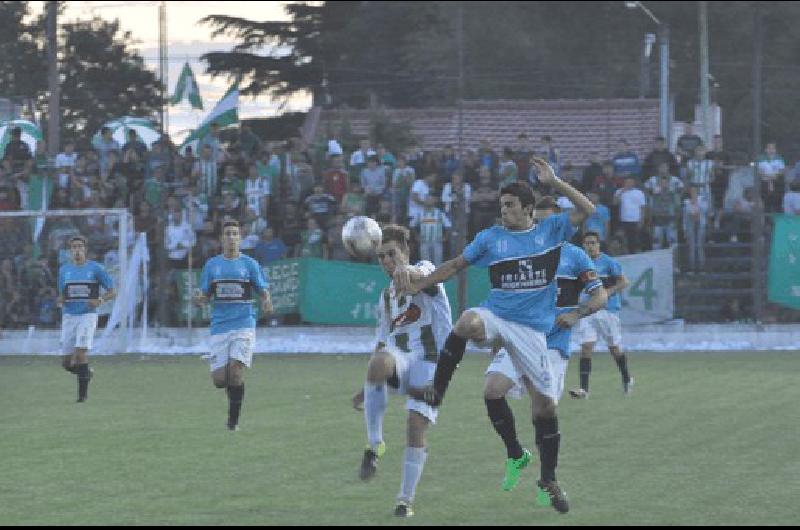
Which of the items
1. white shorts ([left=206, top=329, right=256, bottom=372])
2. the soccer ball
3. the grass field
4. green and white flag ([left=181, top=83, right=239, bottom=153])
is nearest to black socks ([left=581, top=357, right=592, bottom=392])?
the grass field

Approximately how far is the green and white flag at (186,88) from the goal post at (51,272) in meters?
3.66

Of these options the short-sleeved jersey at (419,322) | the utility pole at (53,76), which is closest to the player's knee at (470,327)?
the short-sleeved jersey at (419,322)

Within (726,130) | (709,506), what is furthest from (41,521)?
(726,130)

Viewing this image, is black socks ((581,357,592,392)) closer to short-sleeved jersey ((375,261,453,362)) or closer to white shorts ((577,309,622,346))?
white shorts ((577,309,622,346))

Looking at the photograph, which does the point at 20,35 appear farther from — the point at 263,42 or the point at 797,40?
the point at 797,40

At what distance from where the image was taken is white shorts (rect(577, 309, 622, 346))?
71.2ft

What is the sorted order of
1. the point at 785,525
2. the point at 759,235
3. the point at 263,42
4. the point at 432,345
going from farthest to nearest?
the point at 263,42 → the point at 759,235 → the point at 432,345 → the point at 785,525

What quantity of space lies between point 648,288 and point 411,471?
1854cm

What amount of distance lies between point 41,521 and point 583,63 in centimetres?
5424

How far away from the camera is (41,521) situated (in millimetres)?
10695

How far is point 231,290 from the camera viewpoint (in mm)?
18250

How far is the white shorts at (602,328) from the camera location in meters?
21.7

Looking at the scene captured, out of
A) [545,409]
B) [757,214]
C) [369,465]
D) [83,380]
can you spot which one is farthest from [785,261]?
[545,409]

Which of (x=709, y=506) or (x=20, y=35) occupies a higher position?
(x=20, y=35)
